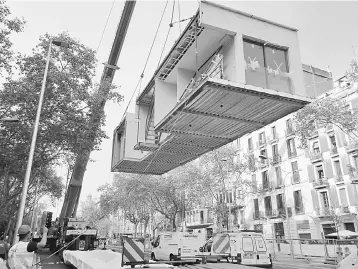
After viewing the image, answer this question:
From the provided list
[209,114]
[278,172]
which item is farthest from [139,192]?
[209,114]

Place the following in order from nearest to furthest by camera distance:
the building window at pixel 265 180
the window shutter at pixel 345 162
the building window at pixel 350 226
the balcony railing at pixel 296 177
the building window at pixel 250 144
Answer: the building window at pixel 350 226 < the window shutter at pixel 345 162 < the balcony railing at pixel 296 177 < the building window at pixel 265 180 < the building window at pixel 250 144

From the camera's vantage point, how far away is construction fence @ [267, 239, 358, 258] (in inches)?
831

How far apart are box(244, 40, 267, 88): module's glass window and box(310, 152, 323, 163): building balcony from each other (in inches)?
1319

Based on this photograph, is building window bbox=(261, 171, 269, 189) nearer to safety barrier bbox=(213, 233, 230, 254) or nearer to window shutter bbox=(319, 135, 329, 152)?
window shutter bbox=(319, 135, 329, 152)

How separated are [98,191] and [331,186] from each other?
132 ft

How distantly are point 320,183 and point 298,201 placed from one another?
4315mm

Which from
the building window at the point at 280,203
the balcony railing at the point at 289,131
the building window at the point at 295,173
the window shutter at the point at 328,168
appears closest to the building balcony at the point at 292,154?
the building window at the point at 295,173

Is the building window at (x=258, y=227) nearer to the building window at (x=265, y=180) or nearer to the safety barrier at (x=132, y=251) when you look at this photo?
the building window at (x=265, y=180)

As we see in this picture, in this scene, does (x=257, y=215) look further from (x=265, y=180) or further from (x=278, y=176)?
(x=278, y=176)

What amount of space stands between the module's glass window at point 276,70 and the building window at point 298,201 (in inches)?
1376

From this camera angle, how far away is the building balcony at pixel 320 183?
35594 mm

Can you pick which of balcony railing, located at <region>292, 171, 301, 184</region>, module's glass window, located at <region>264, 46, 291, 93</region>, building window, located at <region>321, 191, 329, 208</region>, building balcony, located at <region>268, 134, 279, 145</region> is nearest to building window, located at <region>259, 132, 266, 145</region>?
building balcony, located at <region>268, 134, 279, 145</region>

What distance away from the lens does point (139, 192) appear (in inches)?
1837

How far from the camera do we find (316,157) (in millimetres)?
37344
